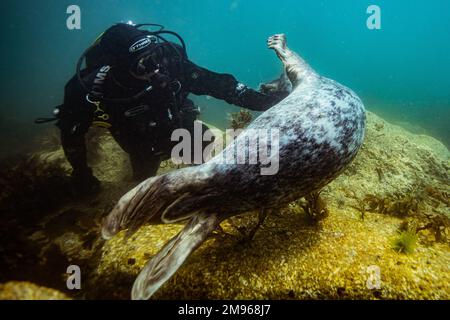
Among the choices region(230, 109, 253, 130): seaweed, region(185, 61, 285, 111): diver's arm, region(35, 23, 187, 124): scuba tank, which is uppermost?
region(35, 23, 187, 124): scuba tank

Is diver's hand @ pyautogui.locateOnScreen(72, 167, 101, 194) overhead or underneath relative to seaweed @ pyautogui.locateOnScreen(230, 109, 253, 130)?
underneath

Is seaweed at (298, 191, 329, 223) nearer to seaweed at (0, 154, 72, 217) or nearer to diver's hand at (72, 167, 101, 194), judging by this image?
diver's hand at (72, 167, 101, 194)

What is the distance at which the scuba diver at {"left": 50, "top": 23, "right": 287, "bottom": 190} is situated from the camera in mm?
3756

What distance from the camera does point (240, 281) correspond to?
7.41 feet

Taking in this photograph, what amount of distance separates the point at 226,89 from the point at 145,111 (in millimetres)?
1638

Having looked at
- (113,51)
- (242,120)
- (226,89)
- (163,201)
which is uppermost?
(113,51)

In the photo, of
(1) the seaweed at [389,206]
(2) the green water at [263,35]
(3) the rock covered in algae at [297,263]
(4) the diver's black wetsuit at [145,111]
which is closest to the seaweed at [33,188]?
(4) the diver's black wetsuit at [145,111]

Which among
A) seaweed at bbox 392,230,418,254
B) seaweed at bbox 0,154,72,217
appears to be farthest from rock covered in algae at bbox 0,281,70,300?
seaweed at bbox 392,230,418,254

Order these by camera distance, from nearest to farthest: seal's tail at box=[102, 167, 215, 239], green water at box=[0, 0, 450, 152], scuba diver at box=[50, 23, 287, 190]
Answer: seal's tail at box=[102, 167, 215, 239] < scuba diver at box=[50, 23, 287, 190] < green water at box=[0, 0, 450, 152]

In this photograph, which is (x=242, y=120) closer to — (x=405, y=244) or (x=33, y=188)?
(x=405, y=244)

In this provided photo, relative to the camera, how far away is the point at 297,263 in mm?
2412

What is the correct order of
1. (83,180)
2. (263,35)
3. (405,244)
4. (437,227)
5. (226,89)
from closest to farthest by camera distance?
1. (405,244)
2. (437,227)
3. (83,180)
4. (226,89)
5. (263,35)

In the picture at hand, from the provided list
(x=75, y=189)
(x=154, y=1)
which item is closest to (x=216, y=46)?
(x=154, y=1)

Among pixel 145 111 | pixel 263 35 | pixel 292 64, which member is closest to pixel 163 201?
pixel 145 111
